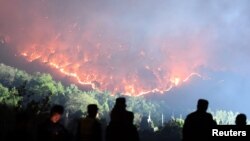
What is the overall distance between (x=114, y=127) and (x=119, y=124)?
0.15 m

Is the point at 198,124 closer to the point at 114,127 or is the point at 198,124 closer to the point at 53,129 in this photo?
the point at 114,127

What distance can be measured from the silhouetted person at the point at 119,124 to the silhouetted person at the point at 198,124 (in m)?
1.52

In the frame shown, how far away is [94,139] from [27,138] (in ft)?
5.88

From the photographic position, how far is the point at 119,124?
1010 centimetres

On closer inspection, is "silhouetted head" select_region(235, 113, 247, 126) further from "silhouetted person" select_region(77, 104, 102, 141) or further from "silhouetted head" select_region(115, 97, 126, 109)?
"silhouetted person" select_region(77, 104, 102, 141)

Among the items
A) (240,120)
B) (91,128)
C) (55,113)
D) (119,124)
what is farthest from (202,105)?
(55,113)

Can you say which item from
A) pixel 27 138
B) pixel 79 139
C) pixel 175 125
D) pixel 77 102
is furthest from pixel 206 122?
pixel 77 102

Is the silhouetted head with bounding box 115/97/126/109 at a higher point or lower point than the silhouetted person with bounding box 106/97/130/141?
higher

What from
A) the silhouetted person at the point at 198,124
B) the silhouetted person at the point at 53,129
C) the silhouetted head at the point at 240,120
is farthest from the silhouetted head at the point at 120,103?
the silhouetted head at the point at 240,120

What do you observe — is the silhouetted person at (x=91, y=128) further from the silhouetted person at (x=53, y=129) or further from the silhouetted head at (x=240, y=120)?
the silhouetted head at (x=240, y=120)

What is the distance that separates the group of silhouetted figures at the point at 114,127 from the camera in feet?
30.1

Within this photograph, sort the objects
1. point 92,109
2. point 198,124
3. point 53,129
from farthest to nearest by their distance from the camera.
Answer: point 92,109 < point 198,124 < point 53,129

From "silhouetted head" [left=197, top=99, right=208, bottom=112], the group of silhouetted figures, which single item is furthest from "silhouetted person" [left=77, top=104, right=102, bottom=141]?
"silhouetted head" [left=197, top=99, right=208, bottom=112]

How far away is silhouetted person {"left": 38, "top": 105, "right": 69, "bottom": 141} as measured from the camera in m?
9.15
